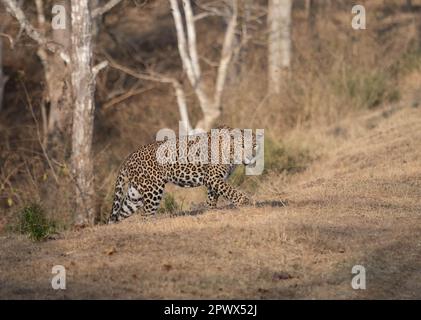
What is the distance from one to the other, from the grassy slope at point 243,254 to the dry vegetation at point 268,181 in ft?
0.07

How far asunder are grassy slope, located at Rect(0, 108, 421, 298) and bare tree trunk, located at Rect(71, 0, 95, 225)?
6.85ft

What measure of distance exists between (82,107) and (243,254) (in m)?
5.42

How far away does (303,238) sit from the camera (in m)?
9.79

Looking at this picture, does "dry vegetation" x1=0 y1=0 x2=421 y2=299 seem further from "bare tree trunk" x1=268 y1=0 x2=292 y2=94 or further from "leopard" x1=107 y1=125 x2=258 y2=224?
"leopard" x1=107 y1=125 x2=258 y2=224

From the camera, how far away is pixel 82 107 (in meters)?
14.0

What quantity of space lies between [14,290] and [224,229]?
98.0 inches

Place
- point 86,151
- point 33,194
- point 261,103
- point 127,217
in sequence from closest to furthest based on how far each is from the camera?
1. point 127,217
2. point 86,151
3. point 33,194
4. point 261,103

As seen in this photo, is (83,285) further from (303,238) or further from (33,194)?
(33,194)

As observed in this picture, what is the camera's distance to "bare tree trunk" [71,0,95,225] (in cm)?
1384

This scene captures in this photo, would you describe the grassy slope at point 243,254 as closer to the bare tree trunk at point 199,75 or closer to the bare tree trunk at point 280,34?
the bare tree trunk at point 199,75

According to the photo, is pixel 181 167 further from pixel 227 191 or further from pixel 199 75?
pixel 199 75

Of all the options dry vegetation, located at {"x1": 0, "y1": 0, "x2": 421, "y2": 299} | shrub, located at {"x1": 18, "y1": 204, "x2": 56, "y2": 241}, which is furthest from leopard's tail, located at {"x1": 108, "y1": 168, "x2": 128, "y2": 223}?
dry vegetation, located at {"x1": 0, "y1": 0, "x2": 421, "y2": 299}

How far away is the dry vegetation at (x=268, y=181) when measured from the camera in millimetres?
8875
